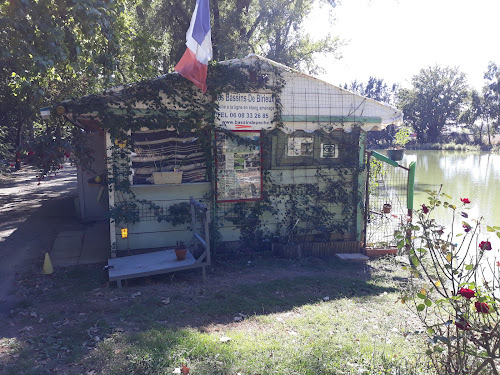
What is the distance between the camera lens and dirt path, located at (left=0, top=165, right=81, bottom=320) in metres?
6.70

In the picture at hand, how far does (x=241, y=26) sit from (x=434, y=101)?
51.1 metres

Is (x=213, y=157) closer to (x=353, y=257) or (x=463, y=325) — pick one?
(x=353, y=257)

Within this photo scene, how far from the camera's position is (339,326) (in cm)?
479

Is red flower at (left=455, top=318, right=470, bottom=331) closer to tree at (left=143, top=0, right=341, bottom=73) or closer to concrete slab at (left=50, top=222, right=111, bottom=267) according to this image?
concrete slab at (left=50, top=222, right=111, bottom=267)

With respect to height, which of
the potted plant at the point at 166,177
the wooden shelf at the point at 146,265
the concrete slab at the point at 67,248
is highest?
the potted plant at the point at 166,177

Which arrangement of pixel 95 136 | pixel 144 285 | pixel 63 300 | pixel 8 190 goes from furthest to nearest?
1. pixel 8 190
2. pixel 95 136
3. pixel 144 285
4. pixel 63 300

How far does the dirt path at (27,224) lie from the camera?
670cm

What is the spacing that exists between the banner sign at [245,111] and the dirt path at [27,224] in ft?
14.3

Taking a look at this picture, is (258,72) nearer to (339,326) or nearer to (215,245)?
(215,245)

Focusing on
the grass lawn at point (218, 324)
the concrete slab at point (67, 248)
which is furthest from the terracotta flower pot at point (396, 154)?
the concrete slab at point (67, 248)

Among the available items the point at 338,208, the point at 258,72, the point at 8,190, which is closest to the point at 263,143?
the point at 258,72

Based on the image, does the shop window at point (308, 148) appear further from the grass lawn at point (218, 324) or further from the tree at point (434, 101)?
the tree at point (434, 101)

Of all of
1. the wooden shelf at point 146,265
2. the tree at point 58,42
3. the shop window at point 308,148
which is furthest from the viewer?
the shop window at point 308,148

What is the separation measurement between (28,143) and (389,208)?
7.06 metres
